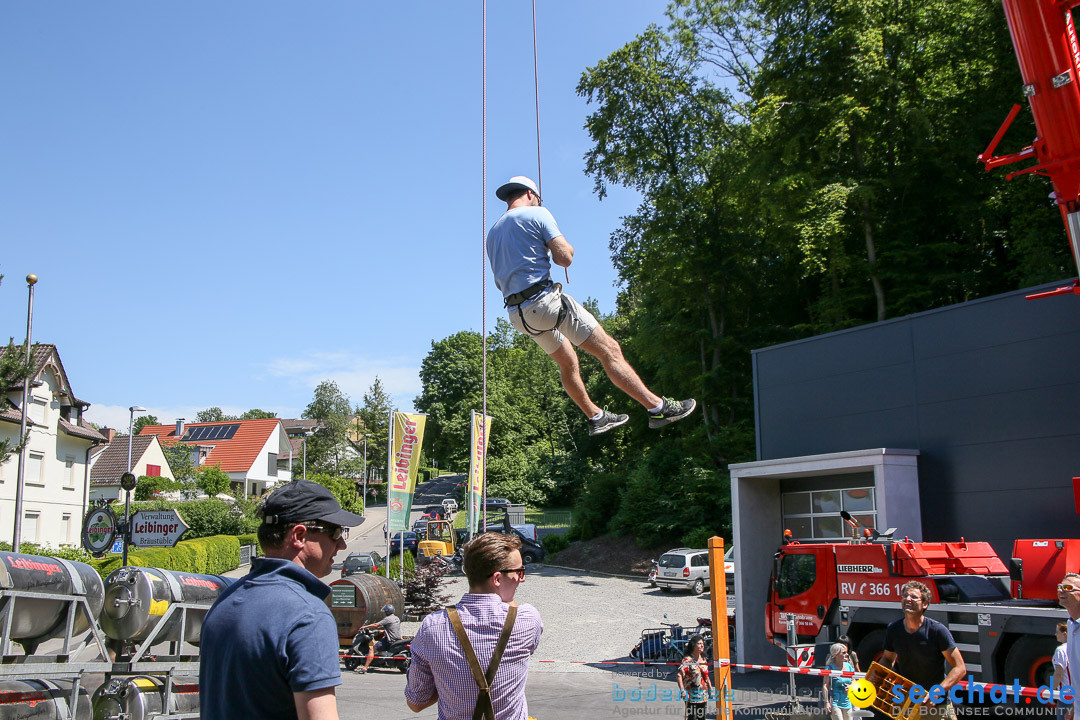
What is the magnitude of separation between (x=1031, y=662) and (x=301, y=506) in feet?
34.1

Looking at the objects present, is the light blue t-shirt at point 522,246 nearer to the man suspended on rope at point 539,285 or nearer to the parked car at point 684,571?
the man suspended on rope at point 539,285

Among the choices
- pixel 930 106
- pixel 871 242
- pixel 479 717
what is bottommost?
pixel 479 717

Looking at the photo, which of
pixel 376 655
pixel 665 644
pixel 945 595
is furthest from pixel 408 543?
pixel 945 595

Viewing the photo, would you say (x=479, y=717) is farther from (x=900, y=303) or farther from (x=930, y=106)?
(x=930, y=106)

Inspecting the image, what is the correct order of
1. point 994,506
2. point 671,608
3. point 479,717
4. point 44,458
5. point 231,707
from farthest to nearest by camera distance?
point 44,458 → point 671,608 → point 994,506 → point 479,717 → point 231,707

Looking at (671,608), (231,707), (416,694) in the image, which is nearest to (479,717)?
(416,694)

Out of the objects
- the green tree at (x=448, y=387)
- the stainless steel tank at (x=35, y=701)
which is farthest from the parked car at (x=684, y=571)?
the green tree at (x=448, y=387)

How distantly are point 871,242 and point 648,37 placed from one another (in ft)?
41.7

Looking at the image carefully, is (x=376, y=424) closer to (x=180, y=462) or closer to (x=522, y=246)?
(x=180, y=462)

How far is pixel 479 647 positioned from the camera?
3133 mm

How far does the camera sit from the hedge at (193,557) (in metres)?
23.9

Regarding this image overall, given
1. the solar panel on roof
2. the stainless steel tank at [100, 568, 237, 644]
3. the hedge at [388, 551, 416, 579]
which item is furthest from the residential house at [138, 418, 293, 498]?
the stainless steel tank at [100, 568, 237, 644]

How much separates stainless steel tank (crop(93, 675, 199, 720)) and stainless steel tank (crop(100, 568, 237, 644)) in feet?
1.62

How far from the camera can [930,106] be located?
83.4ft
